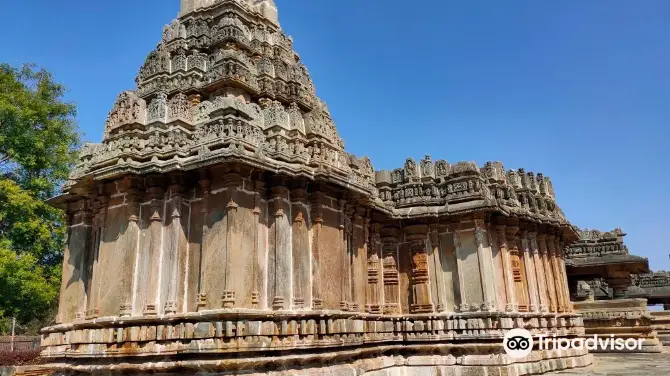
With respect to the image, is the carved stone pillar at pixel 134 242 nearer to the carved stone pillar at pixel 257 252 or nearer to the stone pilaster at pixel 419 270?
the carved stone pillar at pixel 257 252

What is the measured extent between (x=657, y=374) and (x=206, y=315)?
417 inches

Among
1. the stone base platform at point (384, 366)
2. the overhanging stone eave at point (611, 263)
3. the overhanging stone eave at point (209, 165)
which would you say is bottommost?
the stone base platform at point (384, 366)

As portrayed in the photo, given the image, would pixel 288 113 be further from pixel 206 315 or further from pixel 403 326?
pixel 403 326

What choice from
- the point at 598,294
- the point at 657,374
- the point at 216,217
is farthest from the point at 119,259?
the point at 598,294

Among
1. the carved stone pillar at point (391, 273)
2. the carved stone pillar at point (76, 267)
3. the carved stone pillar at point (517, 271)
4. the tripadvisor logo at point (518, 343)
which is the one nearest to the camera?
the carved stone pillar at point (76, 267)

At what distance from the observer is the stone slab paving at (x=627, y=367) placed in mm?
12836

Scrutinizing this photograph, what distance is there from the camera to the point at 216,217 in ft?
30.9

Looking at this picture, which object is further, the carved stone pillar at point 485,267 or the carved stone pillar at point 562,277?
the carved stone pillar at point 562,277

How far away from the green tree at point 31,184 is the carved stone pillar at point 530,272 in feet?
66.0

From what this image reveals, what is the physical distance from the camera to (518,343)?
13055 millimetres

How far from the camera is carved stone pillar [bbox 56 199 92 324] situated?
11.0m

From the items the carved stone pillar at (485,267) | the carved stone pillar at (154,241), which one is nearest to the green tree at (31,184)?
the carved stone pillar at (154,241)

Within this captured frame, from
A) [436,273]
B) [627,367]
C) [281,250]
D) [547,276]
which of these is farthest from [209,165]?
[627,367]

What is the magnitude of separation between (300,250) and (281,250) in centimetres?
46
